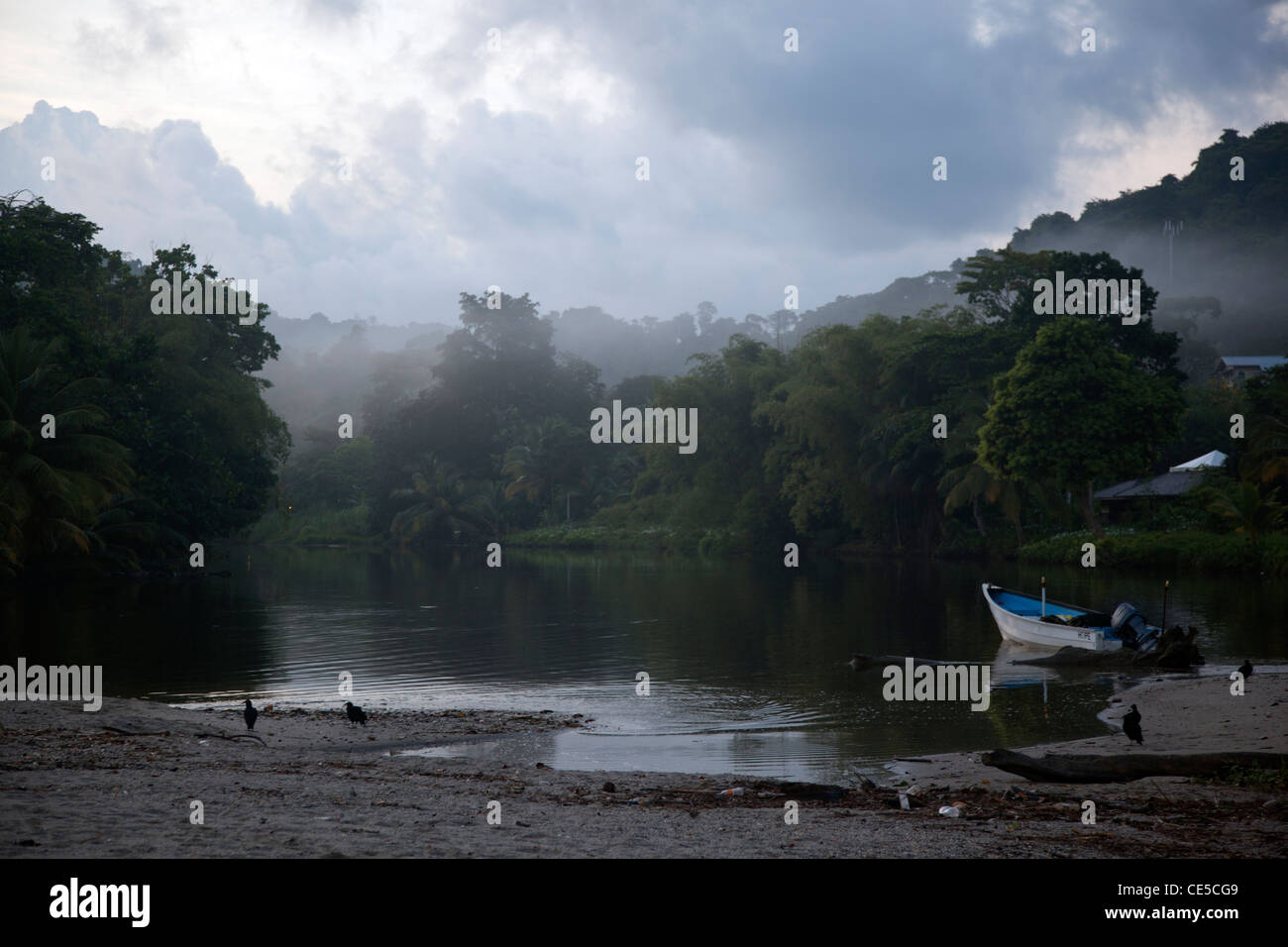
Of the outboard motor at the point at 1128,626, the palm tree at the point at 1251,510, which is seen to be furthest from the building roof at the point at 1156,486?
the outboard motor at the point at 1128,626

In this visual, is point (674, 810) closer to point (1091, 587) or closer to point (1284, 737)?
point (1284, 737)

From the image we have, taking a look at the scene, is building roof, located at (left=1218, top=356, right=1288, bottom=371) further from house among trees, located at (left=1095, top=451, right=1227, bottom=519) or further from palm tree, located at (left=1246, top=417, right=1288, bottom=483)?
palm tree, located at (left=1246, top=417, right=1288, bottom=483)

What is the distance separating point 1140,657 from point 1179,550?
77.0ft

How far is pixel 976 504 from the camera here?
173 feet

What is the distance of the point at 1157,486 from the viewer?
1873 inches

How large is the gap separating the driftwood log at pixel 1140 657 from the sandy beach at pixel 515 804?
5295 mm

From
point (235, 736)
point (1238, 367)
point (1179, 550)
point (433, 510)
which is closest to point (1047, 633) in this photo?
point (235, 736)

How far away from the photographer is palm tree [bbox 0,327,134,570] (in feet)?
106

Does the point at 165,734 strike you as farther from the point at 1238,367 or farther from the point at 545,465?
the point at 1238,367

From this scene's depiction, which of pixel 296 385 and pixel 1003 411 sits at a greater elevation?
pixel 296 385

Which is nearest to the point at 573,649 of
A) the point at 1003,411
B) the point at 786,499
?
the point at 1003,411

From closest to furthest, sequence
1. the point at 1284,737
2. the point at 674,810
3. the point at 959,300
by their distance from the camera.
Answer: the point at 674,810, the point at 1284,737, the point at 959,300

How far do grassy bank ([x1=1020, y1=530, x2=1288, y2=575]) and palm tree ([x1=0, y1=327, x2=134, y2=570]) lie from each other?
37.4m

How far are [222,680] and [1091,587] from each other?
27.5 metres
